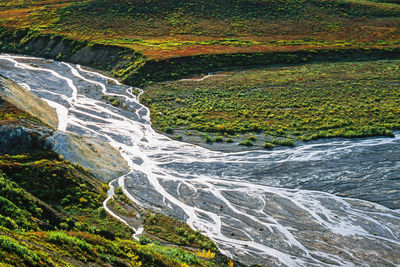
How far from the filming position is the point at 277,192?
121ft

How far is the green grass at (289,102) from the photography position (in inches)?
2030

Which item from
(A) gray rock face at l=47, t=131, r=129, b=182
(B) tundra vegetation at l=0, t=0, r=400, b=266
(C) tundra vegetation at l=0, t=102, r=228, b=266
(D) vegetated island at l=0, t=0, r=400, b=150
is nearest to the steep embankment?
(A) gray rock face at l=47, t=131, r=129, b=182

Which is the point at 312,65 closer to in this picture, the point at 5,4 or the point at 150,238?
the point at 150,238

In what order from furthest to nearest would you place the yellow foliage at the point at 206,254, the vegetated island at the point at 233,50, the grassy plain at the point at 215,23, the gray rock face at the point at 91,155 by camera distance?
the grassy plain at the point at 215,23 < the vegetated island at the point at 233,50 < the gray rock face at the point at 91,155 < the yellow foliage at the point at 206,254

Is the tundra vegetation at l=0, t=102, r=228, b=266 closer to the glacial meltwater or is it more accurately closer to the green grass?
the glacial meltwater

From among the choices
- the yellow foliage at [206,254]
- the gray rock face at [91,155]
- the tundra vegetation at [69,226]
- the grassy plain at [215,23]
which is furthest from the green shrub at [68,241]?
the grassy plain at [215,23]

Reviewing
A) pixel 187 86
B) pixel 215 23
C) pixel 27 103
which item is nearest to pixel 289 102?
pixel 187 86

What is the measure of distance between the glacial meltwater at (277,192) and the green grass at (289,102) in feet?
14.1

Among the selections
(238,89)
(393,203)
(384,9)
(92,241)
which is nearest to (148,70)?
(238,89)

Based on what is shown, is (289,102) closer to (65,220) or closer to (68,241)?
(65,220)

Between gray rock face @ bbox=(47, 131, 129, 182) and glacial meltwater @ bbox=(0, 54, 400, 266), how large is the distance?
1.43 meters

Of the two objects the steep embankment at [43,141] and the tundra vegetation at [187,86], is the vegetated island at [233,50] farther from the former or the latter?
the steep embankment at [43,141]

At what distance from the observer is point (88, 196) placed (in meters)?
31.3

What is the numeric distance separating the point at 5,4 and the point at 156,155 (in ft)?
399
